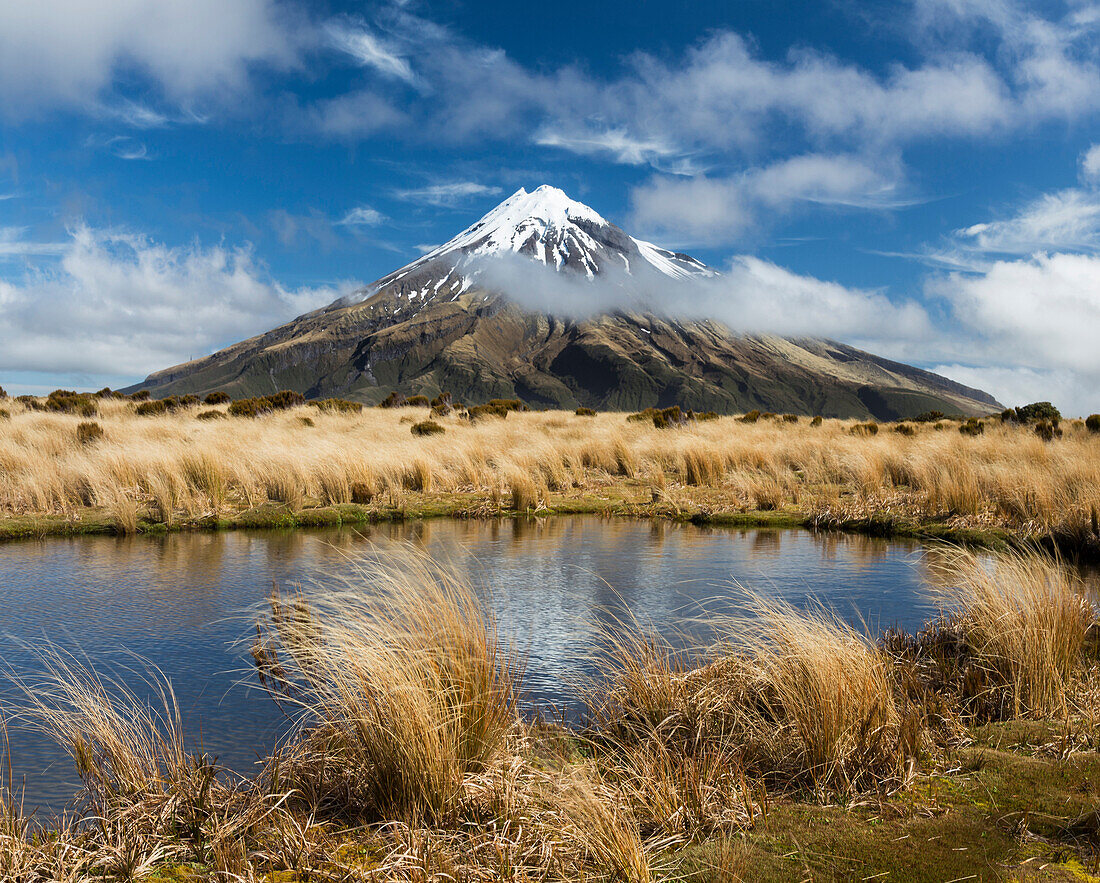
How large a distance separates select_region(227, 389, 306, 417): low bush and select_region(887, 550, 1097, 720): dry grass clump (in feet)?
109

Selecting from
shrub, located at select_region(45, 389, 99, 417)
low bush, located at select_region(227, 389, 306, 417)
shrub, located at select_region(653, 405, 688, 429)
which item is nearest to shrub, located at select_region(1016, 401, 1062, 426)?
shrub, located at select_region(653, 405, 688, 429)

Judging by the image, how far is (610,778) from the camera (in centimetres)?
491

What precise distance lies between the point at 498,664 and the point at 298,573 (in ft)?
21.4

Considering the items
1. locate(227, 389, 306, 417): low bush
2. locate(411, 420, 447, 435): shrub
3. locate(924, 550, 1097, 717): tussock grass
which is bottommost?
locate(924, 550, 1097, 717): tussock grass

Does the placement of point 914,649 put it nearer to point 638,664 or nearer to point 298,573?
point 638,664

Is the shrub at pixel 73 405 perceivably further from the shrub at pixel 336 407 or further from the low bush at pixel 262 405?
the shrub at pixel 336 407

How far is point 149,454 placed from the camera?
59.2 feet

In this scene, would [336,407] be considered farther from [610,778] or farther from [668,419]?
[610,778]

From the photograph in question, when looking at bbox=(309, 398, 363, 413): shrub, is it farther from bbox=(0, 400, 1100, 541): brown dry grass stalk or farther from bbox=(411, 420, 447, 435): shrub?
bbox=(0, 400, 1100, 541): brown dry grass stalk

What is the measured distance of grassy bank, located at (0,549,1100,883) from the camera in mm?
3900

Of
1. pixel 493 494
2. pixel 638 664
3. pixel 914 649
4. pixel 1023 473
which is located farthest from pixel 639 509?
pixel 638 664

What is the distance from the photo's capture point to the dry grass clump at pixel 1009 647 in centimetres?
613

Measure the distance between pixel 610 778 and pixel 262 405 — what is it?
37449 mm

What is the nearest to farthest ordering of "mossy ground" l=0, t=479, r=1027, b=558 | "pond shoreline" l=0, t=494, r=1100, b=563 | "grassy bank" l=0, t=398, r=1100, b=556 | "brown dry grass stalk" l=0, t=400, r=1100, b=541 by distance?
1. "pond shoreline" l=0, t=494, r=1100, b=563
2. "mossy ground" l=0, t=479, r=1027, b=558
3. "grassy bank" l=0, t=398, r=1100, b=556
4. "brown dry grass stalk" l=0, t=400, r=1100, b=541
